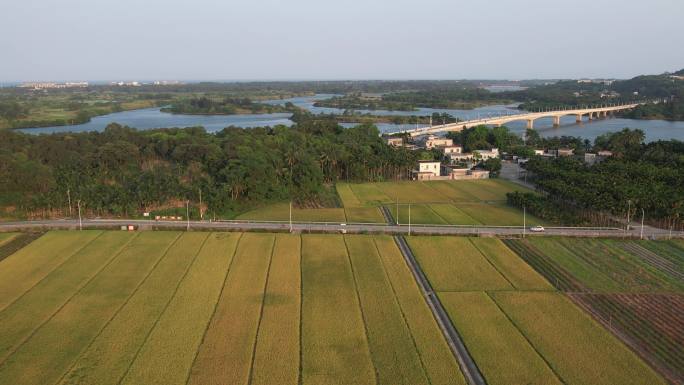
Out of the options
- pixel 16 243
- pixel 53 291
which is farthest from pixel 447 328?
pixel 16 243

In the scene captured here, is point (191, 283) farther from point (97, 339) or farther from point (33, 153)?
point (33, 153)

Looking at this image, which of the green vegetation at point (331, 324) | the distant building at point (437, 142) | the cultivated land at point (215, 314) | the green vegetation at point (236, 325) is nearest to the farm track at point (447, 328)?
the cultivated land at point (215, 314)

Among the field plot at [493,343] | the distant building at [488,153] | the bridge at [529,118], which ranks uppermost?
the bridge at [529,118]

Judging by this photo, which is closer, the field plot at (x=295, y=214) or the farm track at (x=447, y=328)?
the farm track at (x=447, y=328)

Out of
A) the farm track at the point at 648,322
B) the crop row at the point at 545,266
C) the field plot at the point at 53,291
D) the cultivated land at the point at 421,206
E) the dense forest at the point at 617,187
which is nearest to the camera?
the farm track at the point at 648,322

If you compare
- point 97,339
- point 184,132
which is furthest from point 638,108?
point 97,339

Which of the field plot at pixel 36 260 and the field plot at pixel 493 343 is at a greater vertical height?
the field plot at pixel 36 260

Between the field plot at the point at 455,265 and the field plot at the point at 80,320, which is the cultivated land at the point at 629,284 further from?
the field plot at the point at 80,320
